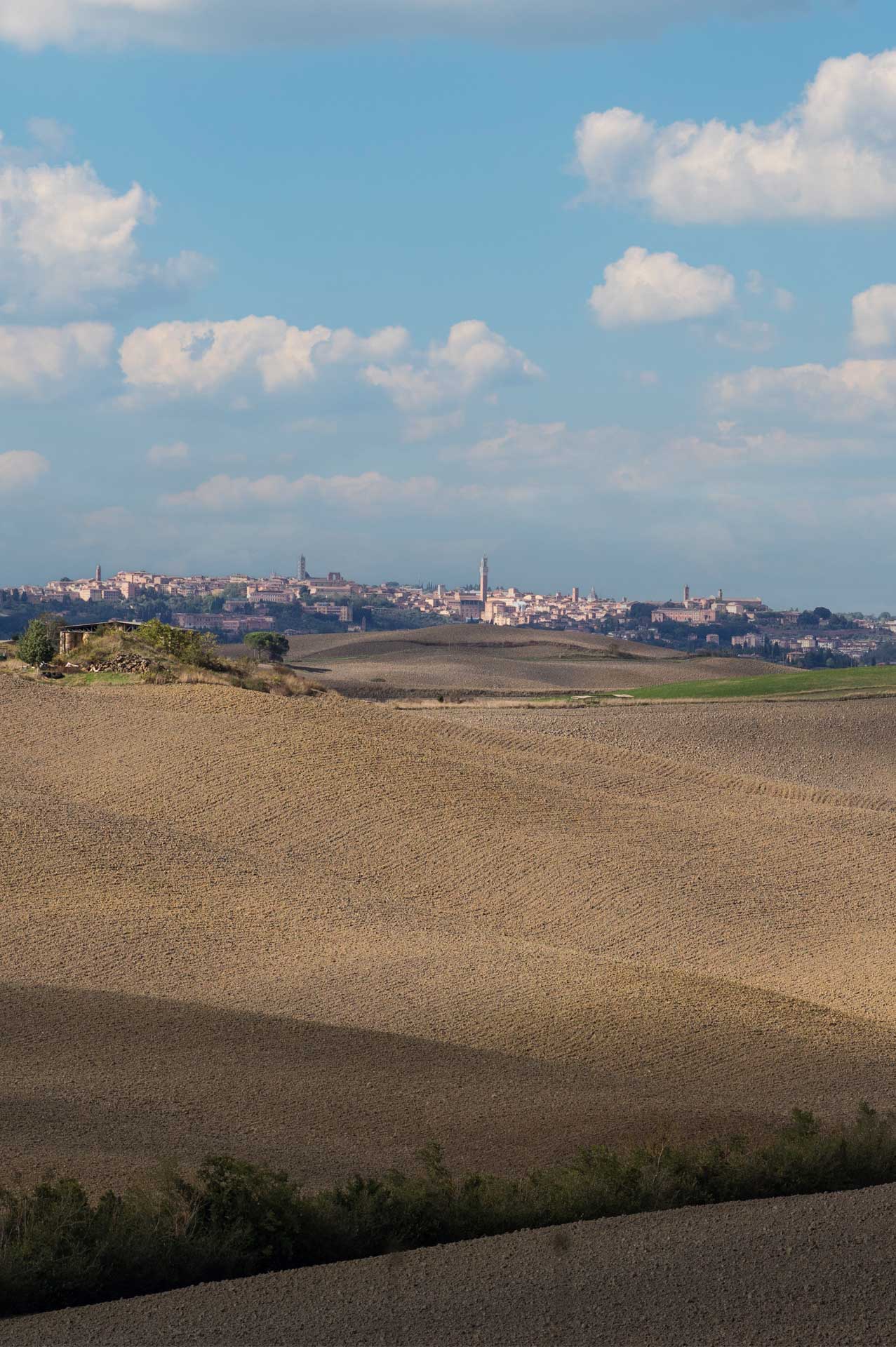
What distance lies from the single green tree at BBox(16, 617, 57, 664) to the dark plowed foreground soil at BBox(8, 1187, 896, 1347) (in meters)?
39.5

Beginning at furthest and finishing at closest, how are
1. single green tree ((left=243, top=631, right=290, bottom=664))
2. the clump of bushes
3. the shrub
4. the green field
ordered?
single green tree ((left=243, top=631, right=290, bottom=664)) < the green field < the shrub < the clump of bushes

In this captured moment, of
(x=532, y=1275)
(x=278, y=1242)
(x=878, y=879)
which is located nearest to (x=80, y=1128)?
(x=278, y=1242)

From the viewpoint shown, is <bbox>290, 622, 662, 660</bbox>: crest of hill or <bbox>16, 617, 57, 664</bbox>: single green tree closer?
<bbox>16, 617, 57, 664</bbox>: single green tree

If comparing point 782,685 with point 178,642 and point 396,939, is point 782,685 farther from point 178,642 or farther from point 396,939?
point 396,939

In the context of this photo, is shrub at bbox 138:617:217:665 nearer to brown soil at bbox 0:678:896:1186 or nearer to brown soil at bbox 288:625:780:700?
brown soil at bbox 0:678:896:1186

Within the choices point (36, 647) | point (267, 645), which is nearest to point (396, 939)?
point (36, 647)

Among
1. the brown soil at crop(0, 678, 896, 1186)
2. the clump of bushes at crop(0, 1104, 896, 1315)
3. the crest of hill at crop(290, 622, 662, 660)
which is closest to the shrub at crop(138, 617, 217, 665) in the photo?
the brown soil at crop(0, 678, 896, 1186)

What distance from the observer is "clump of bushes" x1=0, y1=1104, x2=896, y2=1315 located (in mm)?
8109

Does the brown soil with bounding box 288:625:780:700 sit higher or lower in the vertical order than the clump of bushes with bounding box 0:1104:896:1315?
higher

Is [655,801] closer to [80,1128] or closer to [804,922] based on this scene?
[804,922]

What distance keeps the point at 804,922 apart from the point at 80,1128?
50.3 feet

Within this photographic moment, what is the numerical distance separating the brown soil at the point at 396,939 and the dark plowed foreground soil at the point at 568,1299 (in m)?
2.03

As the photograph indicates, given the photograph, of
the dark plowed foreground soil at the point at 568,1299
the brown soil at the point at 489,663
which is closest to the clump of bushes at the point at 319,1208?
the dark plowed foreground soil at the point at 568,1299

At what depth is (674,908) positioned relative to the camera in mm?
23203
